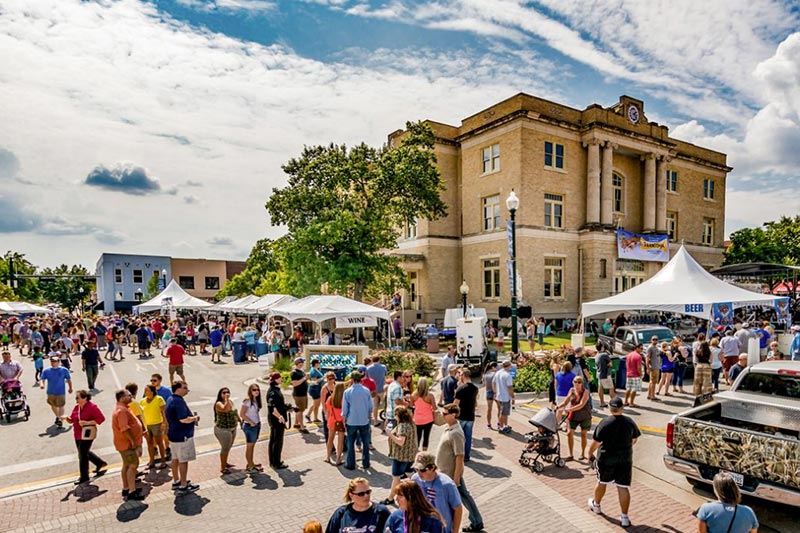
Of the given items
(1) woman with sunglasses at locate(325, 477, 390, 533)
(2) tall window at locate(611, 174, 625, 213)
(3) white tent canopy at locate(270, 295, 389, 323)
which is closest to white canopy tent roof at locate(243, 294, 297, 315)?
(3) white tent canopy at locate(270, 295, 389, 323)

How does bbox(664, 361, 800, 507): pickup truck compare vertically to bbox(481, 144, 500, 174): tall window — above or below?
below

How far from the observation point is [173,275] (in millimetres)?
77812

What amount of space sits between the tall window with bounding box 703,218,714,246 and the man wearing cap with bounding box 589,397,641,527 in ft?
151

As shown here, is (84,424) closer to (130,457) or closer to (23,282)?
(130,457)

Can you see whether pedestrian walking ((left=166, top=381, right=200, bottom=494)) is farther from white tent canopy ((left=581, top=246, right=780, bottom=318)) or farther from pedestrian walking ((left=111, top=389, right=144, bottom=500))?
white tent canopy ((left=581, top=246, right=780, bottom=318))

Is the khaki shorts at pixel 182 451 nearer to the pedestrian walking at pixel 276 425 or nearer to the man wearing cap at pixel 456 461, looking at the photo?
the pedestrian walking at pixel 276 425

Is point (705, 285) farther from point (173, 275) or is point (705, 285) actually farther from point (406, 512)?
point (173, 275)

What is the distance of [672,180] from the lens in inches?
1651

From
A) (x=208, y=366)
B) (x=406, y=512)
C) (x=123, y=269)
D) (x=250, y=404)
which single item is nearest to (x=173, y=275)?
(x=123, y=269)

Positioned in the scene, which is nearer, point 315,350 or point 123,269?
point 315,350

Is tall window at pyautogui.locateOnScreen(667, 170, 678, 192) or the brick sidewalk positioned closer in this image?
the brick sidewalk

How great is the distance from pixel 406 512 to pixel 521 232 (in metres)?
29.2

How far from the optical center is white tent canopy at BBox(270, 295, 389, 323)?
1878 cm

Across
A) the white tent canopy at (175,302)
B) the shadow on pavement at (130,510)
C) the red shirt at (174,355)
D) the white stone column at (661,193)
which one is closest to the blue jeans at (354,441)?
the shadow on pavement at (130,510)
